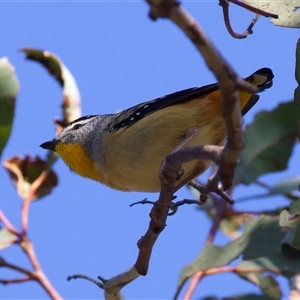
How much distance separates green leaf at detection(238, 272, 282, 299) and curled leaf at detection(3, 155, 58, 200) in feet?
5.64

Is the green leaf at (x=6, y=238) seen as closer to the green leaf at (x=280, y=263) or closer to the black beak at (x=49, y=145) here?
the black beak at (x=49, y=145)

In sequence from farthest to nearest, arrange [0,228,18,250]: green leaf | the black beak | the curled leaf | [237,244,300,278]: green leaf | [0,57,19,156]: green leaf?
the black beak < the curled leaf < [0,57,19,156]: green leaf < [0,228,18,250]: green leaf < [237,244,300,278]: green leaf

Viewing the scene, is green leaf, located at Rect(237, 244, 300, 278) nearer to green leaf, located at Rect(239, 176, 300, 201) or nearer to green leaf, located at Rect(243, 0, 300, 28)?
green leaf, located at Rect(239, 176, 300, 201)

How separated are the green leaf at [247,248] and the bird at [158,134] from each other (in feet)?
1.48

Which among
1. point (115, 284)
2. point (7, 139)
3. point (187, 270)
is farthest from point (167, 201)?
point (7, 139)

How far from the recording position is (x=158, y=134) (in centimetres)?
393

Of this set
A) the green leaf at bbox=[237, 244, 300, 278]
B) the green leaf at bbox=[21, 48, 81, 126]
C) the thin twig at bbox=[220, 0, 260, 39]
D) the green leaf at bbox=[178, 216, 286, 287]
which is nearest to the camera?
the thin twig at bbox=[220, 0, 260, 39]

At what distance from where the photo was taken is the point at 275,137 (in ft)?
16.1

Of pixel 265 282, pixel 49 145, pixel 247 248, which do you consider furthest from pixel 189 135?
pixel 49 145

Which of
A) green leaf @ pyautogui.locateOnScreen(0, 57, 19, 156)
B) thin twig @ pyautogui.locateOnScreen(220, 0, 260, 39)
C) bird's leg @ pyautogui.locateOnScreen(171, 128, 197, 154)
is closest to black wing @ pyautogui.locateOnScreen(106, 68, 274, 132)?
bird's leg @ pyautogui.locateOnScreen(171, 128, 197, 154)

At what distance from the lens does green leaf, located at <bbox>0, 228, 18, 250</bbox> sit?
4.02 m

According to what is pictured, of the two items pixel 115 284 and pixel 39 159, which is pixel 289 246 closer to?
pixel 115 284

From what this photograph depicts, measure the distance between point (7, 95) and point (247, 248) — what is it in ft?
6.61

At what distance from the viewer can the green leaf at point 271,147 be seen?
486cm
